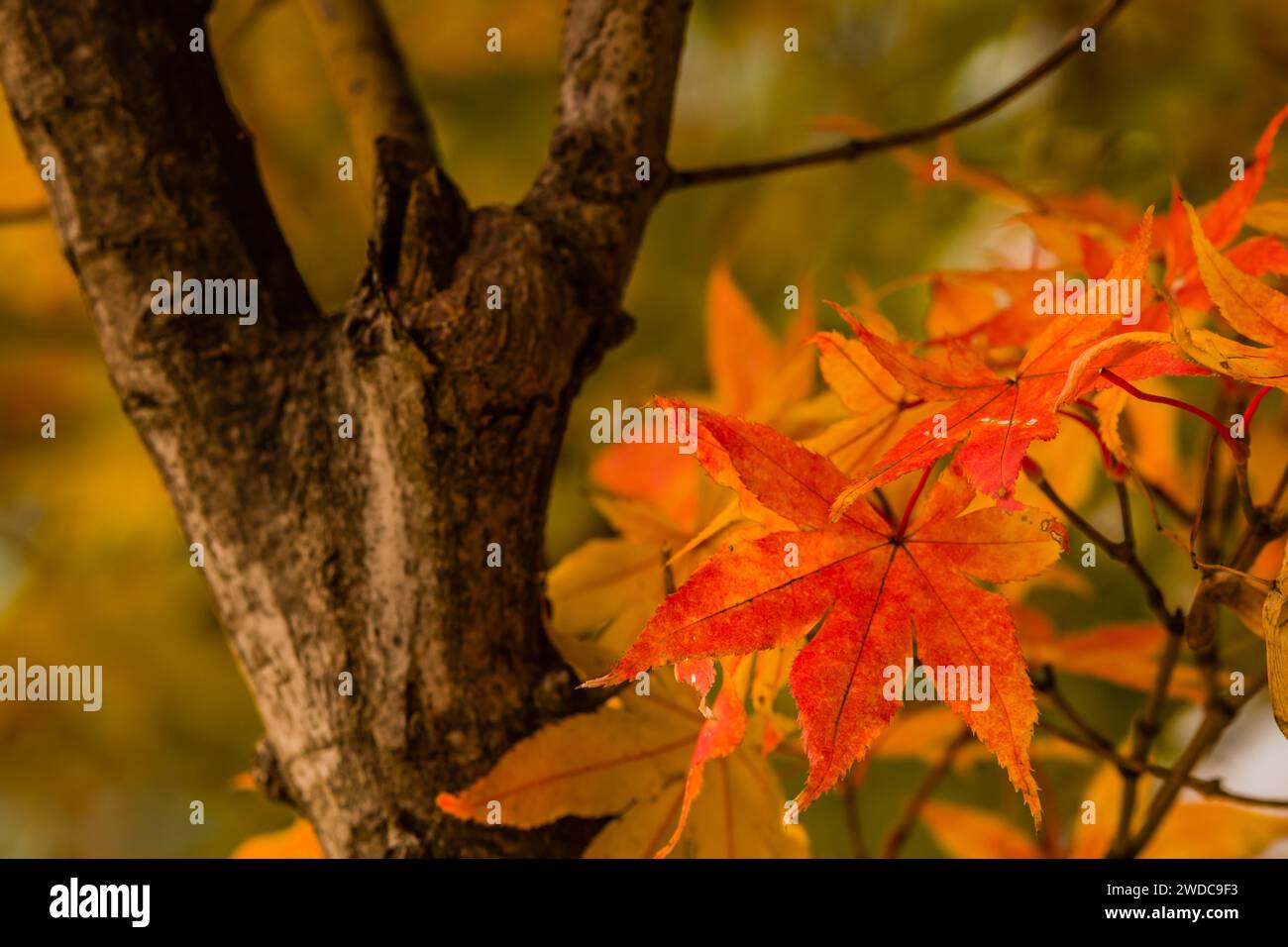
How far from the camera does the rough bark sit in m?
0.38

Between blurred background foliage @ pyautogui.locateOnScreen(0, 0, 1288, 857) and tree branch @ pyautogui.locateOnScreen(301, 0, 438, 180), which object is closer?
tree branch @ pyautogui.locateOnScreen(301, 0, 438, 180)

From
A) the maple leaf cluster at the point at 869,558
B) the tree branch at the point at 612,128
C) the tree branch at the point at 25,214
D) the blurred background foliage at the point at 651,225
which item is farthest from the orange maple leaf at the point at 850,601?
the blurred background foliage at the point at 651,225

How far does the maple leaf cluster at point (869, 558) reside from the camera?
30cm

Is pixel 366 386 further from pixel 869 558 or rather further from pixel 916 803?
pixel 916 803

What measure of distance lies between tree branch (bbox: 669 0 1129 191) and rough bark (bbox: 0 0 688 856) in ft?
0.12

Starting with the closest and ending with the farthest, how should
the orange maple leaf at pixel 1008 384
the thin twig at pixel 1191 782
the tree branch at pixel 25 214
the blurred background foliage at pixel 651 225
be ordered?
the orange maple leaf at pixel 1008 384, the thin twig at pixel 1191 782, the tree branch at pixel 25 214, the blurred background foliage at pixel 651 225

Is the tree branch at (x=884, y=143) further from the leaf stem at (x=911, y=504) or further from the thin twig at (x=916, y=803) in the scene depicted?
the thin twig at (x=916, y=803)

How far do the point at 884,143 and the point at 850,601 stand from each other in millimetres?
231

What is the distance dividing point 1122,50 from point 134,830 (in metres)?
1.44

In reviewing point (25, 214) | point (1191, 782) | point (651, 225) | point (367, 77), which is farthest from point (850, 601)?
point (651, 225)

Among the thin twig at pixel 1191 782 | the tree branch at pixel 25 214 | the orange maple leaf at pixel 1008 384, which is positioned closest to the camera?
the orange maple leaf at pixel 1008 384

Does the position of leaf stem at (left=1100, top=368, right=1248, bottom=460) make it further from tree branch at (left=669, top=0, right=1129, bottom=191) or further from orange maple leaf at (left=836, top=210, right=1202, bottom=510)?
tree branch at (left=669, top=0, right=1129, bottom=191)

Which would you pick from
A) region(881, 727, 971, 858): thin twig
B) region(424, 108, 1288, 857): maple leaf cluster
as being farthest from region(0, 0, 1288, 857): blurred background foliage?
region(424, 108, 1288, 857): maple leaf cluster

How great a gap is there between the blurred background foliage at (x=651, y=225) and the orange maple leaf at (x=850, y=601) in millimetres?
618
